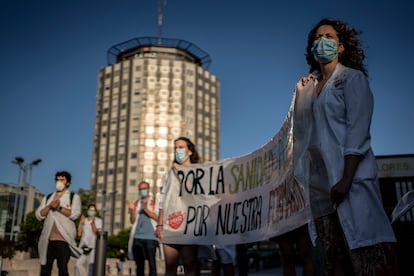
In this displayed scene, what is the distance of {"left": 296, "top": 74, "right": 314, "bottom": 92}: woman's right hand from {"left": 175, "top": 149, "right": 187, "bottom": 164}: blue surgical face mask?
3398mm

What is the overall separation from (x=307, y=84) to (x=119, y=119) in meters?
92.2

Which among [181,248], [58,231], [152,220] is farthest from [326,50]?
[152,220]

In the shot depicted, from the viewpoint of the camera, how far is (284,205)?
166 inches

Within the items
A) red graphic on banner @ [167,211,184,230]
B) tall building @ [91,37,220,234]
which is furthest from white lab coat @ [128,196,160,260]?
tall building @ [91,37,220,234]

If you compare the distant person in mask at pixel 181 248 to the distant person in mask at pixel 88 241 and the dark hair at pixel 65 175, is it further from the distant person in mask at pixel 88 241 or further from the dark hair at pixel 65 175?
the distant person in mask at pixel 88 241

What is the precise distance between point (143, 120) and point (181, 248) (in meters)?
86.3

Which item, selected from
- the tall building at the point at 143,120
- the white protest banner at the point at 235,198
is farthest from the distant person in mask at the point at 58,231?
the tall building at the point at 143,120

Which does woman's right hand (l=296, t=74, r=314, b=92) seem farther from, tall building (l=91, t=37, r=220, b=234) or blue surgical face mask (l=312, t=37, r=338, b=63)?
tall building (l=91, t=37, r=220, b=234)

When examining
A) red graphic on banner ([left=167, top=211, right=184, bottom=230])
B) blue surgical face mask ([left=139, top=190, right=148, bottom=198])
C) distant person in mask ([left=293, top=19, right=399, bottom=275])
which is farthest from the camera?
blue surgical face mask ([left=139, top=190, right=148, bottom=198])

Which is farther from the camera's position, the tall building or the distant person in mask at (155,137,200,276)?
the tall building

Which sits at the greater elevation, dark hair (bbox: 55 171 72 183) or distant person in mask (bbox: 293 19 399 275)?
dark hair (bbox: 55 171 72 183)

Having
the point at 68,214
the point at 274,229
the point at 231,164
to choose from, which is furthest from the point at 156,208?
the point at 274,229

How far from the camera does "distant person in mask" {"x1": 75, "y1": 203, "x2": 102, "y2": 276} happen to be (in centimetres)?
870

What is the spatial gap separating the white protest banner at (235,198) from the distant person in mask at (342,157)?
3.91ft
